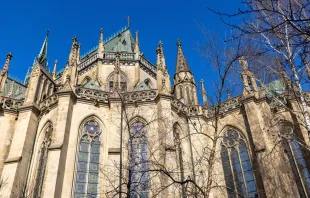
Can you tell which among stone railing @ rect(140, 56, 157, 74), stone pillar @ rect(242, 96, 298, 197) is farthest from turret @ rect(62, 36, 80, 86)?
stone pillar @ rect(242, 96, 298, 197)

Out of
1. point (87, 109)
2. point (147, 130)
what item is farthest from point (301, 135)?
point (87, 109)

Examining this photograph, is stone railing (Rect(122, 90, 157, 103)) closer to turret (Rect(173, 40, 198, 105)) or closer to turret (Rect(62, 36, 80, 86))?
turret (Rect(62, 36, 80, 86))

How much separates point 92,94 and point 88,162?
3.97 m

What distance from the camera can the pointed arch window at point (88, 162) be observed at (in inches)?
517

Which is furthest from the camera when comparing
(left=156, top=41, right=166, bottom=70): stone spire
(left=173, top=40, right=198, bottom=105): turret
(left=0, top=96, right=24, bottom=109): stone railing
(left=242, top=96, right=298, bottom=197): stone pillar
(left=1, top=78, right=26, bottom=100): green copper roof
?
(left=1, top=78, right=26, bottom=100): green copper roof

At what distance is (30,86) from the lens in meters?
16.8

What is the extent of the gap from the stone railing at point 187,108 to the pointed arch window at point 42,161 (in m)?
7.05

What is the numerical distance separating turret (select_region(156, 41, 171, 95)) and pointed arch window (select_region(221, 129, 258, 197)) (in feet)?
13.8

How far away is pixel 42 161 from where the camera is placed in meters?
14.5

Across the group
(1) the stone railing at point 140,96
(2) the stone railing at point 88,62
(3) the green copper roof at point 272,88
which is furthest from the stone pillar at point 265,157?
(2) the stone railing at point 88,62

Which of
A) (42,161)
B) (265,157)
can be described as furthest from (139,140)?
(265,157)

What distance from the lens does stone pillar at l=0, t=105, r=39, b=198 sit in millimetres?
13188

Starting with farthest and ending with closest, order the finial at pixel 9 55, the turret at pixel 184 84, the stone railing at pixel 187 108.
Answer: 1. the turret at pixel 184 84
2. the finial at pixel 9 55
3. the stone railing at pixel 187 108

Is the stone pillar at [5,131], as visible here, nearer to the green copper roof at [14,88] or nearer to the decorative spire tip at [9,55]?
the decorative spire tip at [9,55]
